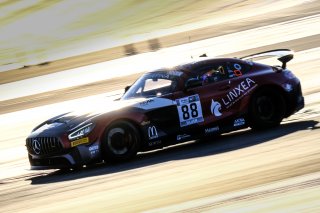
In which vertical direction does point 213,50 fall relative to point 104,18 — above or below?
below

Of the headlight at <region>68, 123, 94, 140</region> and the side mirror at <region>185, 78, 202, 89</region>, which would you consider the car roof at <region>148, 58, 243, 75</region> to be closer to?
the side mirror at <region>185, 78, 202, 89</region>

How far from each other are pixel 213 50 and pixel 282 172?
48.2 feet

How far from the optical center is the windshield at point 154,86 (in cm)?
1066

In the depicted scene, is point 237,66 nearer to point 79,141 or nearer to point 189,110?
point 189,110

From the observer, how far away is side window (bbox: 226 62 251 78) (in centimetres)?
1109

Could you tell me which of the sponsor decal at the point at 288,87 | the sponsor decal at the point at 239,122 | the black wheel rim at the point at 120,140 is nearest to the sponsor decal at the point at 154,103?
the black wheel rim at the point at 120,140

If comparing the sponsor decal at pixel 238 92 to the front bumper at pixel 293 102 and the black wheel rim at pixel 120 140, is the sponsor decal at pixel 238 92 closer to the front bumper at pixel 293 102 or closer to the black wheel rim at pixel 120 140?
the front bumper at pixel 293 102

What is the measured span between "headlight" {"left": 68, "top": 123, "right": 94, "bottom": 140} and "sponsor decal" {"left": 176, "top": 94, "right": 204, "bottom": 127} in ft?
4.35

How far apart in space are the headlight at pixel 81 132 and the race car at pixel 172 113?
0.01 meters

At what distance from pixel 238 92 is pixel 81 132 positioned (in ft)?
8.08

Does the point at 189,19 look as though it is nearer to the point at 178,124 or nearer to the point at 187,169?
the point at 178,124

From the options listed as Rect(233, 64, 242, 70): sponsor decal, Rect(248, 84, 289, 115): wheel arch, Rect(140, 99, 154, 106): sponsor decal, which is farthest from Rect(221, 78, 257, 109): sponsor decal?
Rect(140, 99, 154, 106): sponsor decal

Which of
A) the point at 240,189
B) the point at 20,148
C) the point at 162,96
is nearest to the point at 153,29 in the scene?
the point at 20,148

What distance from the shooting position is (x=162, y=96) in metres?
10.5
